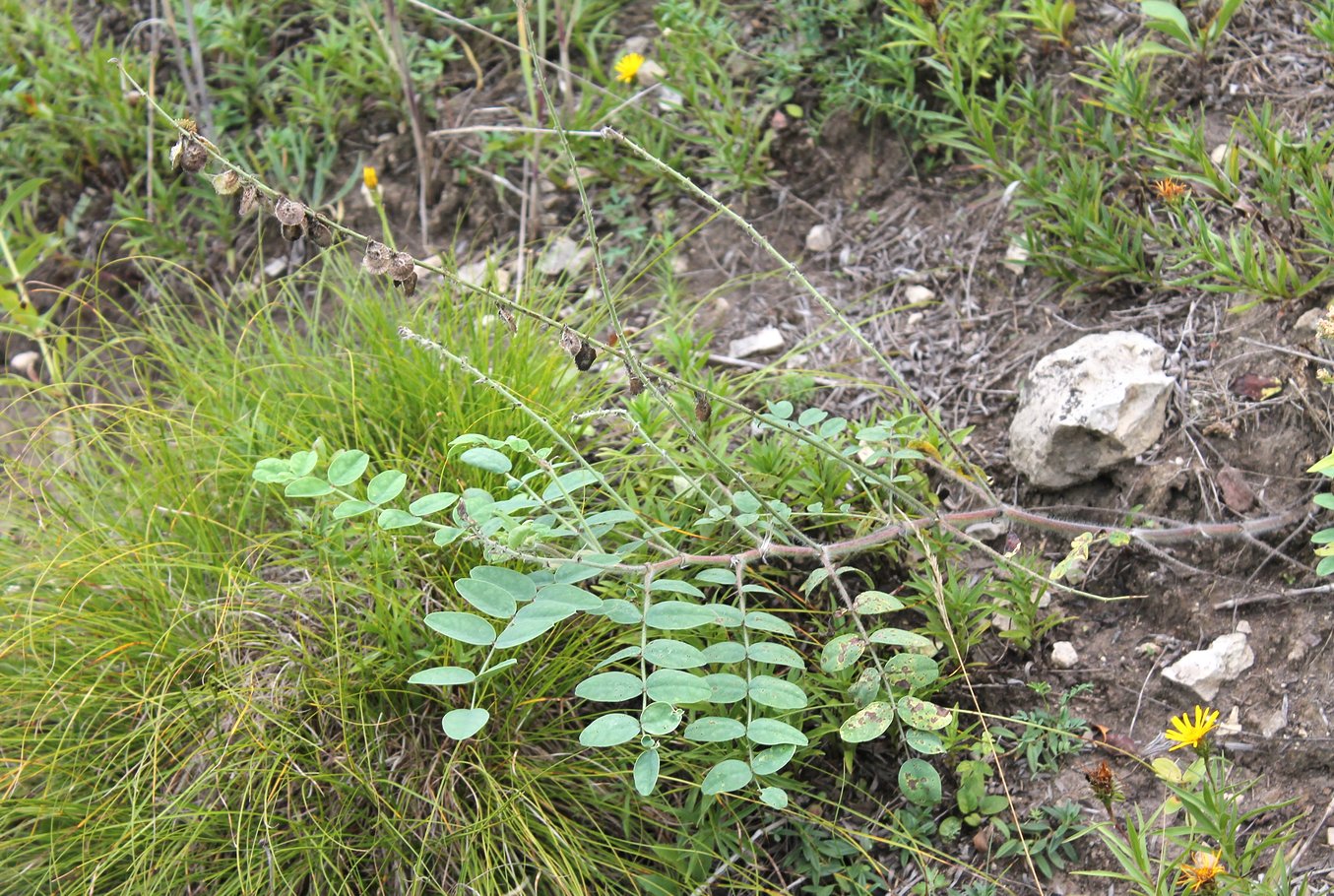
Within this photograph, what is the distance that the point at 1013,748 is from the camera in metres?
2.10

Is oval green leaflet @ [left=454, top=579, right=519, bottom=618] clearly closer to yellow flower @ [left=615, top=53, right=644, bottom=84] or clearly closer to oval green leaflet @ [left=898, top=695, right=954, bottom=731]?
oval green leaflet @ [left=898, top=695, right=954, bottom=731]

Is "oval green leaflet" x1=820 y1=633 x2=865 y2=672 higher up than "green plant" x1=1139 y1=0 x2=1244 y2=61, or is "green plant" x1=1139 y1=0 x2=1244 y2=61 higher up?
"green plant" x1=1139 y1=0 x2=1244 y2=61

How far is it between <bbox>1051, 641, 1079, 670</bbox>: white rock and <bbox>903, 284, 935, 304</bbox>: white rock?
1077 millimetres

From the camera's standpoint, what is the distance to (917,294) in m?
2.98

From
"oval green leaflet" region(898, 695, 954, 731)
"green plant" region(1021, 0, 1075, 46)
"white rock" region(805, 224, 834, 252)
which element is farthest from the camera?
"white rock" region(805, 224, 834, 252)

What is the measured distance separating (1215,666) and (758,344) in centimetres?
145

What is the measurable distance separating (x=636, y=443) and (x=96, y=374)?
189 cm

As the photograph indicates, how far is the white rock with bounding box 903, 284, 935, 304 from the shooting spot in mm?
2965

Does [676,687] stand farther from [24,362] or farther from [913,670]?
[24,362]

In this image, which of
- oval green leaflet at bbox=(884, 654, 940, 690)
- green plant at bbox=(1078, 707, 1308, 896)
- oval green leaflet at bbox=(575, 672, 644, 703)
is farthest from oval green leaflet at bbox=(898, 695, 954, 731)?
oval green leaflet at bbox=(575, 672, 644, 703)

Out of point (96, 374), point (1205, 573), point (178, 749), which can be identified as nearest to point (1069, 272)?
point (1205, 573)

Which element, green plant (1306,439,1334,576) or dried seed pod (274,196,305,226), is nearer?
dried seed pod (274,196,305,226)

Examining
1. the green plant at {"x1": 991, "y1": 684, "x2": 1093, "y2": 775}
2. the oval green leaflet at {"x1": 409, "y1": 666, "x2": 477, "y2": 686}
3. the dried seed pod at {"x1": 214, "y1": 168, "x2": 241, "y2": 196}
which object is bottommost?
the green plant at {"x1": 991, "y1": 684, "x2": 1093, "y2": 775}

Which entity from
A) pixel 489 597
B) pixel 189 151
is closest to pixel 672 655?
pixel 489 597
